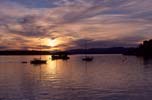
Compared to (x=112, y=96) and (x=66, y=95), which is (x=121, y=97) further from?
(x=66, y=95)

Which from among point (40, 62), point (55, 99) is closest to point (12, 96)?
point (55, 99)

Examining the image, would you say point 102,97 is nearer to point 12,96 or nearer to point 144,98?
point 144,98

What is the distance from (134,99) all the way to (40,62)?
12326 centimetres

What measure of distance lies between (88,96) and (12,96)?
1089 cm

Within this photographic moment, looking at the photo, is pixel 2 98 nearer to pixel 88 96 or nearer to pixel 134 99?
pixel 88 96

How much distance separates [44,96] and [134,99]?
13.0 metres

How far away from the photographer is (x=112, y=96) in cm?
4138

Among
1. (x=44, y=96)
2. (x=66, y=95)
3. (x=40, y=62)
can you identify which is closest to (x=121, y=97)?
(x=66, y=95)

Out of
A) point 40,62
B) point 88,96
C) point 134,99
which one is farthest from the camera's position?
point 40,62

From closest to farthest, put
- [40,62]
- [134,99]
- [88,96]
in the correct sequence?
1. [134,99]
2. [88,96]
3. [40,62]

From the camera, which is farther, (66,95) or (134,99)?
(66,95)

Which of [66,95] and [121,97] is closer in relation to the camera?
[121,97]

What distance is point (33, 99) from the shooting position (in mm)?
40688

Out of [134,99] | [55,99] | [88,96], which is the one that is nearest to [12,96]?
[55,99]
